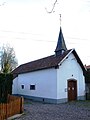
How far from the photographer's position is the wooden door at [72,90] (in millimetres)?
24544

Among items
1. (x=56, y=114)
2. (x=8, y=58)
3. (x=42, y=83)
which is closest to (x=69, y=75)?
(x=42, y=83)

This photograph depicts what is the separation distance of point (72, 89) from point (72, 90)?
106 mm

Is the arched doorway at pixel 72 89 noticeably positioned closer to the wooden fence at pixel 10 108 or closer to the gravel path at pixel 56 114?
the gravel path at pixel 56 114

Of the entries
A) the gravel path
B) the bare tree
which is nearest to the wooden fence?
the gravel path

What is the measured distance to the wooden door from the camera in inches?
966

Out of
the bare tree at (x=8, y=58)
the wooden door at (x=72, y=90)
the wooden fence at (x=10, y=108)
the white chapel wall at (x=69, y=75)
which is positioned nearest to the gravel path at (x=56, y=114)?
the wooden fence at (x=10, y=108)

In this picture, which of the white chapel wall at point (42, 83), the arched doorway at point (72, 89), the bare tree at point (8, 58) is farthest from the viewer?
the bare tree at point (8, 58)

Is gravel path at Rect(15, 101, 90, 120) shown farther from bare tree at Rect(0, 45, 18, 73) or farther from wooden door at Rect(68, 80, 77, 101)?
bare tree at Rect(0, 45, 18, 73)

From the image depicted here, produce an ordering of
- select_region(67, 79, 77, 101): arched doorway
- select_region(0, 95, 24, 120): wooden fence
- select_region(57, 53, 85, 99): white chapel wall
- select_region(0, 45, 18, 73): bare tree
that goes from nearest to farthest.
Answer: select_region(0, 95, 24, 120): wooden fence
select_region(57, 53, 85, 99): white chapel wall
select_region(67, 79, 77, 101): arched doorway
select_region(0, 45, 18, 73): bare tree

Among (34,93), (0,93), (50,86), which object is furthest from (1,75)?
(34,93)

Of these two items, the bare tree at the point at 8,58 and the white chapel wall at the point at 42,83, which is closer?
the white chapel wall at the point at 42,83

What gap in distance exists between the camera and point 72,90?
25.0 m

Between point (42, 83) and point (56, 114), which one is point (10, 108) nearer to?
point (56, 114)

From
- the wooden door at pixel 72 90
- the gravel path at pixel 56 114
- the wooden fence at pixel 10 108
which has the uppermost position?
the wooden door at pixel 72 90
